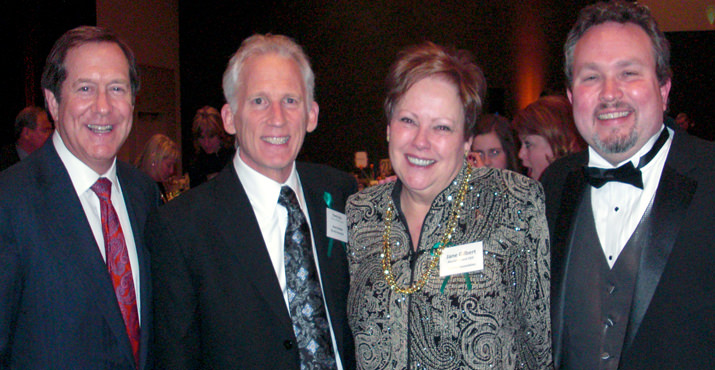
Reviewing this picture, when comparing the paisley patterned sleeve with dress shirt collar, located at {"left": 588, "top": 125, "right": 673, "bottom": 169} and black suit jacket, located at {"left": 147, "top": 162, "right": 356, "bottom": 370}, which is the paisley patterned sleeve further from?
black suit jacket, located at {"left": 147, "top": 162, "right": 356, "bottom": 370}

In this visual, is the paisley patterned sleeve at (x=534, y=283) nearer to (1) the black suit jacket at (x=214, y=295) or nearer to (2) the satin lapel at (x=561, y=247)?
(2) the satin lapel at (x=561, y=247)

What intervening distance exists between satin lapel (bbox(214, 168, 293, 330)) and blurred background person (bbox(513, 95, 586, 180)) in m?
2.41

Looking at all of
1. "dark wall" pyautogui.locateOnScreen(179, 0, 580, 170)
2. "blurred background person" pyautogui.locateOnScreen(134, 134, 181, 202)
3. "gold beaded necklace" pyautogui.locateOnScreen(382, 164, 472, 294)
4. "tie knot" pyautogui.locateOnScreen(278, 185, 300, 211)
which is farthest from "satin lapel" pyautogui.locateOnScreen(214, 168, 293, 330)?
"dark wall" pyautogui.locateOnScreen(179, 0, 580, 170)

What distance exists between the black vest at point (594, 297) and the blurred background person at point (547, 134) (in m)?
1.75

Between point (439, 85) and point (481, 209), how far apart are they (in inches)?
17.5

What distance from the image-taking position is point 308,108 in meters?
2.16

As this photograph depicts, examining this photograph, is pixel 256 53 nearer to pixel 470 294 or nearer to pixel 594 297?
pixel 470 294

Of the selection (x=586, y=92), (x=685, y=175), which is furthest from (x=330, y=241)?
(x=685, y=175)

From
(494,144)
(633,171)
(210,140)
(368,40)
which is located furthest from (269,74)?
(368,40)

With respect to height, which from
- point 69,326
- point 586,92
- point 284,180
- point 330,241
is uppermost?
point 586,92

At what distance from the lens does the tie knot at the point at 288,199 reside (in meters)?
2.01

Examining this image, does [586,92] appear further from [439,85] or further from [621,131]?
[439,85]

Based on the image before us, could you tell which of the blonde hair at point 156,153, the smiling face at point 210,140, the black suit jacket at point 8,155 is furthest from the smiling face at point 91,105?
the smiling face at point 210,140

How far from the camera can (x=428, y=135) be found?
1901mm
